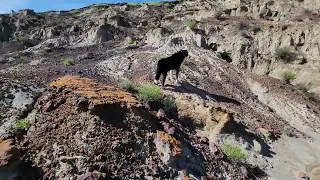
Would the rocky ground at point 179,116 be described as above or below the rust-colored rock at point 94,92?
below

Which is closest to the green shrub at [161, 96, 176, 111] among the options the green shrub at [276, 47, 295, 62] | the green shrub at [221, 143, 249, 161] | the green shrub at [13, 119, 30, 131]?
the green shrub at [221, 143, 249, 161]

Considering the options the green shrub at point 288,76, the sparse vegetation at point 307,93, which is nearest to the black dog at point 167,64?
the sparse vegetation at point 307,93

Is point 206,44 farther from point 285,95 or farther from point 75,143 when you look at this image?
point 75,143

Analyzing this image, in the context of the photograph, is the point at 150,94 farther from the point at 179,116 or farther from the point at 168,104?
the point at 179,116

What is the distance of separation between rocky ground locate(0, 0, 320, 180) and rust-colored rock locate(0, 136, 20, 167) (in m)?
0.02

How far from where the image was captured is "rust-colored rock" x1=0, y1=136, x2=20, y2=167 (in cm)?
677

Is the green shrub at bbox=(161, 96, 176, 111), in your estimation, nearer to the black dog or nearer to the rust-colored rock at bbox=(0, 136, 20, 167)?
the black dog

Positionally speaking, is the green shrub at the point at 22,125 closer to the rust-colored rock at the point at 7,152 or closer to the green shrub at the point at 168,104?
the rust-colored rock at the point at 7,152

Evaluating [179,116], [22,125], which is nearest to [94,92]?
[22,125]

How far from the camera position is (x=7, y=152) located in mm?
6922

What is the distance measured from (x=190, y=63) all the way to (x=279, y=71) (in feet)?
22.9

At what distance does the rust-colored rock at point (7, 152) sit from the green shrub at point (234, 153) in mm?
5427

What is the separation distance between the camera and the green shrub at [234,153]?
10012mm

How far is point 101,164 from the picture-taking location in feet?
23.9
